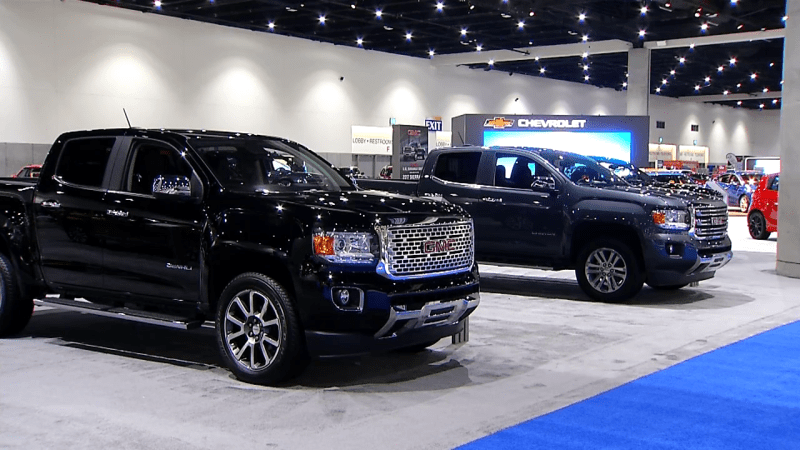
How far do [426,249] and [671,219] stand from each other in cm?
485

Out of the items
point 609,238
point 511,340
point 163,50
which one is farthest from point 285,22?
point 511,340

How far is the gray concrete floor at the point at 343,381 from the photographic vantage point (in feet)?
17.4

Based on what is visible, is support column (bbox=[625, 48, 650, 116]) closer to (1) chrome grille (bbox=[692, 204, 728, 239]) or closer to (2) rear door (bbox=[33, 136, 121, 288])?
(1) chrome grille (bbox=[692, 204, 728, 239])

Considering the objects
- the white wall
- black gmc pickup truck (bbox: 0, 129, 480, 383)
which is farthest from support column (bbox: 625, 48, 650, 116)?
black gmc pickup truck (bbox: 0, 129, 480, 383)

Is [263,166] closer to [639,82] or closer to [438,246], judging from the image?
[438,246]

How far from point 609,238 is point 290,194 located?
5108 millimetres

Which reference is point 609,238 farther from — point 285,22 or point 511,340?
point 285,22

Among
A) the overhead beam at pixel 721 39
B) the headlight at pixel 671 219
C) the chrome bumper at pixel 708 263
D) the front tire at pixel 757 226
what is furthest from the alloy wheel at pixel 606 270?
the overhead beam at pixel 721 39

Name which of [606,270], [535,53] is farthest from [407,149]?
[535,53]

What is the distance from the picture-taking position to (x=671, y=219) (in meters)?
10.4

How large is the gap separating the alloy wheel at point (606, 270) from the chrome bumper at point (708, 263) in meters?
0.78

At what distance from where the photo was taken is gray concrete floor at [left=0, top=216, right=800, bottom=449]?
17.4 ft

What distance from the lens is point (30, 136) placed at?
91.0 feet

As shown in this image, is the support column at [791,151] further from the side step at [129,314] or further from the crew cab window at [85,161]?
the crew cab window at [85,161]
